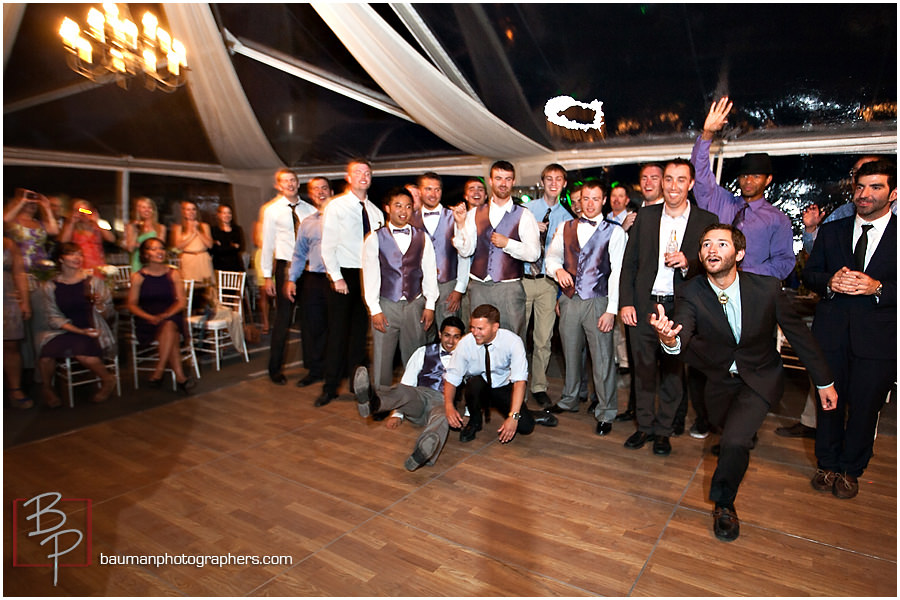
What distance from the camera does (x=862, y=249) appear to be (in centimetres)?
202

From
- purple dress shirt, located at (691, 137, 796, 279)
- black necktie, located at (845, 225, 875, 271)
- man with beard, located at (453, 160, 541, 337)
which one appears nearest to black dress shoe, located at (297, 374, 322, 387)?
man with beard, located at (453, 160, 541, 337)

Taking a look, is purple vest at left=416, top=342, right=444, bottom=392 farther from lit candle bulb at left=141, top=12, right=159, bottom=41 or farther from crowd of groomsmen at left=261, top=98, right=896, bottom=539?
lit candle bulb at left=141, top=12, right=159, bottom=41

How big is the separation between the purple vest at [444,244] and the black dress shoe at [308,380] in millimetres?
1247

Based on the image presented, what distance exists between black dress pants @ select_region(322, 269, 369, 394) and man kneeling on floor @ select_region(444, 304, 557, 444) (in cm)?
96

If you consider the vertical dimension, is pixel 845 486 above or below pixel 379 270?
below

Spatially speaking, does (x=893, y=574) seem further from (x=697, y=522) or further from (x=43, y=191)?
(x=43, y=191)

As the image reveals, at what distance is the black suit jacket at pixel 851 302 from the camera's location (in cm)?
195

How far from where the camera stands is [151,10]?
124 inches

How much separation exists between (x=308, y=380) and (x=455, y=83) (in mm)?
2452

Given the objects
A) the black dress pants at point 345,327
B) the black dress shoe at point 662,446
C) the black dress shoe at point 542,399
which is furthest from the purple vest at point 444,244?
the black dress shoe at point 662,446

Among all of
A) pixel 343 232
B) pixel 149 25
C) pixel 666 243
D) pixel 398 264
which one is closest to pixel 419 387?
pixel 398 264

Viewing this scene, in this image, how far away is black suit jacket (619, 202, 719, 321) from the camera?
2330 millimetres

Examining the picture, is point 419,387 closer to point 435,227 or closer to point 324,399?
point 324,399

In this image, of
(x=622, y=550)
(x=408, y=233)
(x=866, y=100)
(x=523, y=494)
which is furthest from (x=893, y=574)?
(x=866, y=100)
